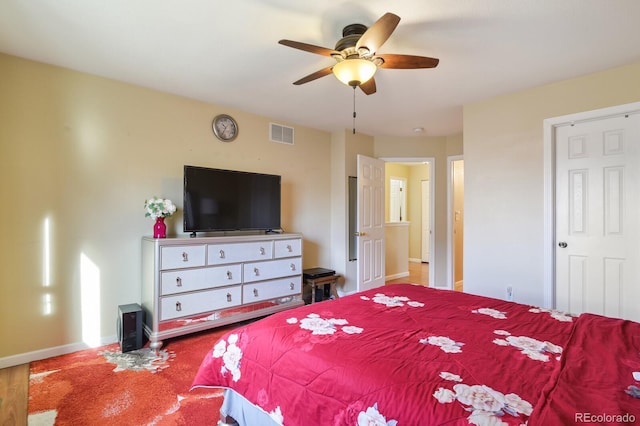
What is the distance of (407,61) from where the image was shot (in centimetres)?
204

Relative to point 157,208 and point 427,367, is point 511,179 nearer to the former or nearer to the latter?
point 427,367

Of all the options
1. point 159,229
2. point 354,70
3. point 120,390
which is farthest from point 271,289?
point 354,70

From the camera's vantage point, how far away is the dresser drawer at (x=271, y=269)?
3.33 meters

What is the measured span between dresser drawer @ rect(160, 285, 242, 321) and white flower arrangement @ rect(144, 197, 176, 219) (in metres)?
0.74

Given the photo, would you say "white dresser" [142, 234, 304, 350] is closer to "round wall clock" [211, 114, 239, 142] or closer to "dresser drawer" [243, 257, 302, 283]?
"dresser drawer" [243, 257, 302, 283]

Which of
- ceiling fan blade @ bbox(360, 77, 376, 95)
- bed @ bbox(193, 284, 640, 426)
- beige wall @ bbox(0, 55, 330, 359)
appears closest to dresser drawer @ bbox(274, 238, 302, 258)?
beige wall @ bbox(0, 55, 330, 359)

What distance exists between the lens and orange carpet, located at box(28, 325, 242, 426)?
6.11 ft

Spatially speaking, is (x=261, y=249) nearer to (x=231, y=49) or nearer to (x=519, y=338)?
(x=231, y=49)

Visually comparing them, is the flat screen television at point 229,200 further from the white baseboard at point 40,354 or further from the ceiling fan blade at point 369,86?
the ceiling fan blade at point 369,86

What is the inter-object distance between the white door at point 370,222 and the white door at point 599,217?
2139 mm

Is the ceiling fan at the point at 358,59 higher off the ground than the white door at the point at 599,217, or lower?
higher

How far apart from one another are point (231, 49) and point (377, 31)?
3.95 ft

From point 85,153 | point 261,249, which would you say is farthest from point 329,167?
point 85,153

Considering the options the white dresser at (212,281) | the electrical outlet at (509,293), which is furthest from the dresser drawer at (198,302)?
the electrical outlet at (509,293)
